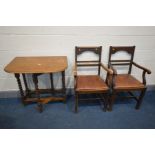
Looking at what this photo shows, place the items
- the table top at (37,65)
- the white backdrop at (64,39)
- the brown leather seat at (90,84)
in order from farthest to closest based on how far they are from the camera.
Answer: the white backdrop at (64,39), the brown leather seat at (90,84), the table top at (37,65)

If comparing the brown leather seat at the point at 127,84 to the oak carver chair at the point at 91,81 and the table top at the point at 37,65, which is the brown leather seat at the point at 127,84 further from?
the table top at the point at 37,65

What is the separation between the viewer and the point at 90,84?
6.50 ft

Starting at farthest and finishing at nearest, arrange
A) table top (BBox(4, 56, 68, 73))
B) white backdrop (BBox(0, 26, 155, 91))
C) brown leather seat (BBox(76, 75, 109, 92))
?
1. white backdrop (BBox(0, 26, 155, 91))
2. brown leather seat (BBox(76, 75, 109, 92))
3. table top (BBox(4, 56, 68, 73))

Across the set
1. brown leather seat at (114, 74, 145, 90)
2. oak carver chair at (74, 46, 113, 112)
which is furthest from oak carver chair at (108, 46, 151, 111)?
oak carver chair at (74, 46, 113, 112)

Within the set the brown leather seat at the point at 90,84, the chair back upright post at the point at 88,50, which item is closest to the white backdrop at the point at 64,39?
the chair back upright post at the point at 88,50

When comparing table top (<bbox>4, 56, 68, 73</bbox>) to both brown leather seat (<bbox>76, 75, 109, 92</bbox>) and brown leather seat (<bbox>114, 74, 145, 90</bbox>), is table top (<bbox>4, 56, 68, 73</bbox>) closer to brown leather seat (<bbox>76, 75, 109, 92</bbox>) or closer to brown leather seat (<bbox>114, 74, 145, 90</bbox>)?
brown leather seat (<bbox>76, 75, 109, 92</bbox>)

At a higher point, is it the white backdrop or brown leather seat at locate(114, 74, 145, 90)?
the white backdrop

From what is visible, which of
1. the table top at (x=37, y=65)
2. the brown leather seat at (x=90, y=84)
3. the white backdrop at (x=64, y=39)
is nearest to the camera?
the table top at (x=37, y=65)

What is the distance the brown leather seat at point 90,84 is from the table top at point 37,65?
366 mm

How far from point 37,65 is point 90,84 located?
2.57 feet

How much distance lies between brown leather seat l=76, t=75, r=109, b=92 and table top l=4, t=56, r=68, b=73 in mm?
366

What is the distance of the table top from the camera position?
1689 millimetres

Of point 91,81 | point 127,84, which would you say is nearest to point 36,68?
point 91,81

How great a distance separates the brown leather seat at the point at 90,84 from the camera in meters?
1.89
